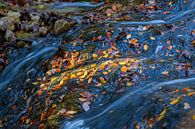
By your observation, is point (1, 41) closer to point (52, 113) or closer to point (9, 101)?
point (9, 101)

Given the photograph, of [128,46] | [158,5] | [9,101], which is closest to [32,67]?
[9,101]

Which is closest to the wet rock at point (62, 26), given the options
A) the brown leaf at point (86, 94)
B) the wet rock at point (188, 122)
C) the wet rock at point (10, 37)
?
the wet rock at point (10, 37)

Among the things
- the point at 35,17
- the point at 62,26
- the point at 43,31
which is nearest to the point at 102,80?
the point at 62,26

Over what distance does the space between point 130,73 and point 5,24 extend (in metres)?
5.04

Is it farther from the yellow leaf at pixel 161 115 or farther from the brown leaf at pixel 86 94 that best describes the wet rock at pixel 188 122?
the brown leaf at pixel 86 94

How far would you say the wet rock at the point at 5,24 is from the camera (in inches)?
379

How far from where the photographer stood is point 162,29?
25.2 feet

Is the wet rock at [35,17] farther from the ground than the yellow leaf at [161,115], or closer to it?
farther from the ground

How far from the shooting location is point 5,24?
972cm

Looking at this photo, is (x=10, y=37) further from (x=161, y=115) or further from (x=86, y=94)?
(x=161, y=115)

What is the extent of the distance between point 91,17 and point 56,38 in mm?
1311

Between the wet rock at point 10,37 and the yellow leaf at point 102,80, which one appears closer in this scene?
the yellow leaf at point 102,80

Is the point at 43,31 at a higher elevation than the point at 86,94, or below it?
higher

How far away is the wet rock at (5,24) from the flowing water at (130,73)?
1001mm
